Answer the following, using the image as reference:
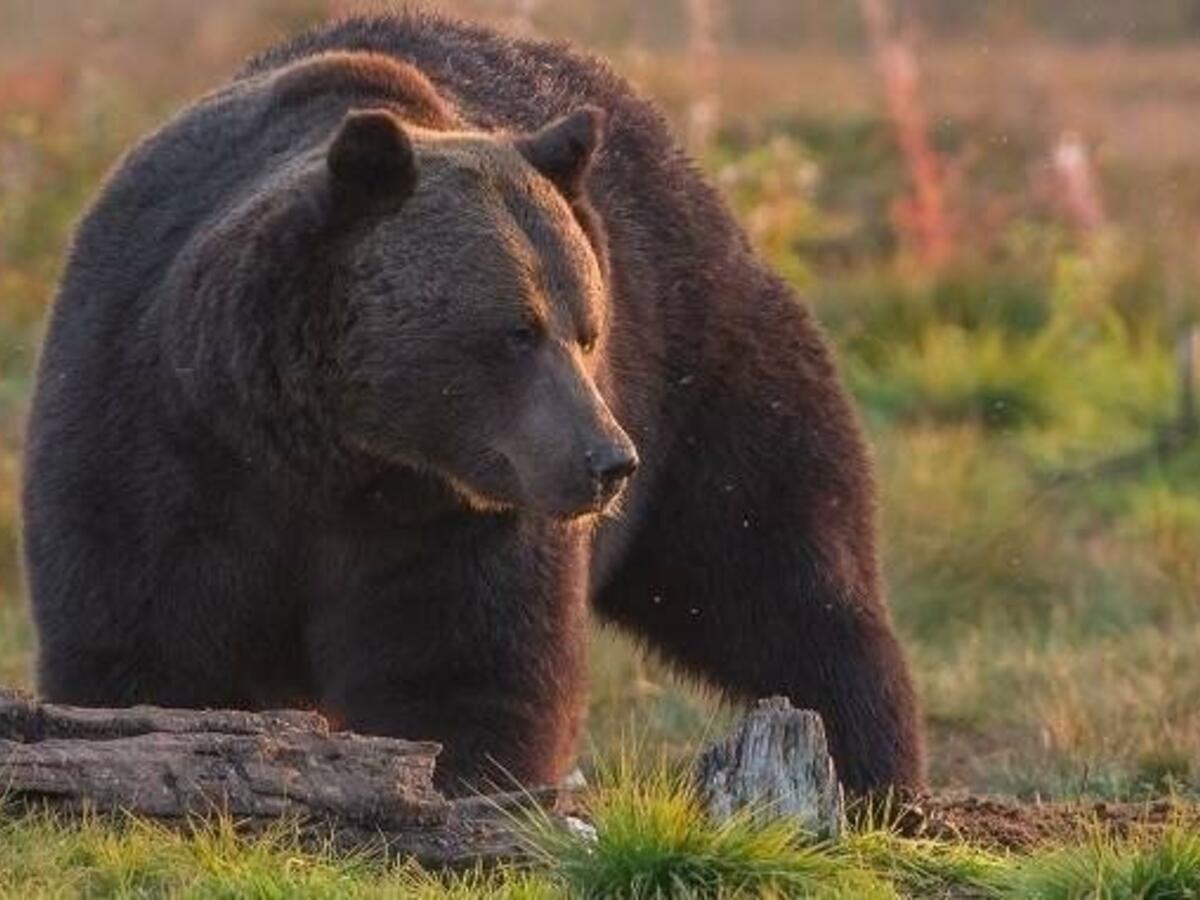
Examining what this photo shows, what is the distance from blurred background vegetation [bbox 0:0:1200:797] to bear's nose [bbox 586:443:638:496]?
2.42 meters

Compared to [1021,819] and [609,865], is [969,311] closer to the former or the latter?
[1021,819]

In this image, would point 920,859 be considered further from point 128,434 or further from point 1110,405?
point 1110,405

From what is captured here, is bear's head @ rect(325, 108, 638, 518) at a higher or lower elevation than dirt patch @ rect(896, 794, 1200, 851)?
higher

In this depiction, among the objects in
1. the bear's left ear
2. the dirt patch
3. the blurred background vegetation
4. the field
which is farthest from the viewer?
the blurred background vegetation

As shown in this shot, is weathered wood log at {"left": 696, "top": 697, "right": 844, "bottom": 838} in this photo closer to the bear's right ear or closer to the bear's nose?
the bear's nose

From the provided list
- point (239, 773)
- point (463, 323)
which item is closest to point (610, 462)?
point (463, 323)

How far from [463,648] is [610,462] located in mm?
803

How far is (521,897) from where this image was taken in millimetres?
5586

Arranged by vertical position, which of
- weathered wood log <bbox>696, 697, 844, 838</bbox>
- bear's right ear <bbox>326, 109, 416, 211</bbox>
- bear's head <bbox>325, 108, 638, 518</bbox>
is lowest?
weathered wood log <bbox>696, 697, 844, 838</bbox>

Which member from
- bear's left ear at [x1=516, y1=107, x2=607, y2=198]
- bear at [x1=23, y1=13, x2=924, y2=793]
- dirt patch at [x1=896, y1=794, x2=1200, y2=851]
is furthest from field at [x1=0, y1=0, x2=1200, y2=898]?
bear's left ear at [x1=516, y1=107, x2=607, y2=198]

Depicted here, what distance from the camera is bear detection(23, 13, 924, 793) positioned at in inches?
246

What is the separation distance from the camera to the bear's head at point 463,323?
618 cm

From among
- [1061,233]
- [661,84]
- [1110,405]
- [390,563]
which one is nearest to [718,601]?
[390,563]

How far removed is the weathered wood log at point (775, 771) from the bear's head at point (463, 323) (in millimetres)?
551
